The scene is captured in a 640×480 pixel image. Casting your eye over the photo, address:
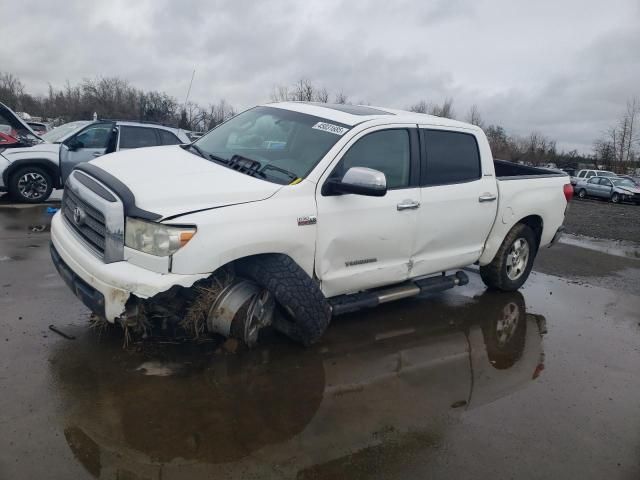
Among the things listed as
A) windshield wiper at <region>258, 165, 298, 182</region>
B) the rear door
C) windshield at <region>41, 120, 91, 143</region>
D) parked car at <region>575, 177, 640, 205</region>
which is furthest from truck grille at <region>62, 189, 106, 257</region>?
parked car at <region>575, 177, 640, 205</region>

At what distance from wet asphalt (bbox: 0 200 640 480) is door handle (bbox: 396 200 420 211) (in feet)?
3.80

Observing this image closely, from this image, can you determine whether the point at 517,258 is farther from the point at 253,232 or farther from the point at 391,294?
the point at 253,232

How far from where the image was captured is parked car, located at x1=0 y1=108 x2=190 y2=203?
970 centimetres

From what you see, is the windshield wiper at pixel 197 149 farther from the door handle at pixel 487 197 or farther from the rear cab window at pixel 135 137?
the rear cab window at pixel 135 137

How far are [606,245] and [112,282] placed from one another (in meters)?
10.8

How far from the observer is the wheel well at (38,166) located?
964cm

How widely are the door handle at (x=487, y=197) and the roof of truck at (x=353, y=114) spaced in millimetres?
736

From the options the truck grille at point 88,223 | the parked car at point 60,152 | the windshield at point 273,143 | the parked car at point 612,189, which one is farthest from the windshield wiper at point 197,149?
the parked car at point 612,189

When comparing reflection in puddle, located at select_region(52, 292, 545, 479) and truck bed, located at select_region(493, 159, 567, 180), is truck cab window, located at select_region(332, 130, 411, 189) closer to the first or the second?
reflection in puddle, located at select_region(52, 292, 545, 479)

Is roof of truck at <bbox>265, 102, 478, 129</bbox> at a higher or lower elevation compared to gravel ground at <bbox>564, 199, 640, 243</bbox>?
higher

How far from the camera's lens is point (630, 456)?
127 inches

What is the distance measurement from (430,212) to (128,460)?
10.3 ft

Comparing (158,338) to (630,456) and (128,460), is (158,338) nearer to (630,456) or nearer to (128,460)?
(128,460)

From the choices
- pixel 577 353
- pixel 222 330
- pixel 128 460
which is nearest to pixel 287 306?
pixel 222 330
